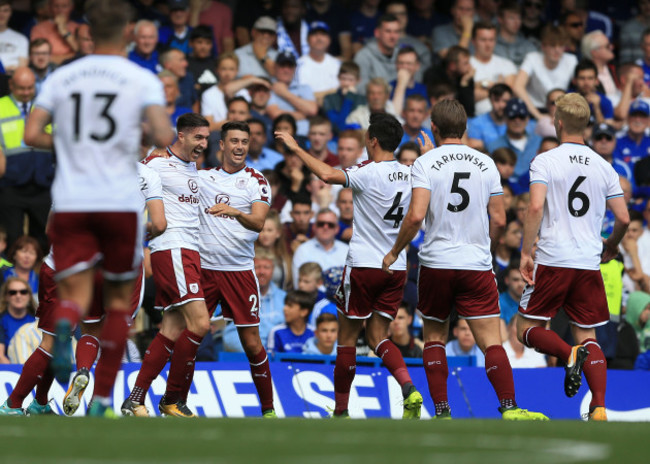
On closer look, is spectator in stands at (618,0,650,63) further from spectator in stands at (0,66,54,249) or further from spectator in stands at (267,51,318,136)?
spectator in stands at (0,66,54,249)

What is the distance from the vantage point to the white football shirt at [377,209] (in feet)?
36.0

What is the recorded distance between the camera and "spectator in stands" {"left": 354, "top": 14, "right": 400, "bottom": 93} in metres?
18.6

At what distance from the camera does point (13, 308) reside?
13.2m

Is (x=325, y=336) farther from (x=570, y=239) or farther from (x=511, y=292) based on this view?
(x=570, y=239)

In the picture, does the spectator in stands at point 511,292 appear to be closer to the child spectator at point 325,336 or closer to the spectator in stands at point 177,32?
the child spectator at point 325,336

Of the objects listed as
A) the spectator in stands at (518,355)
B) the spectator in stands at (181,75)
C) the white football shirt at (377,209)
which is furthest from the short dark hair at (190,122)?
the spectator in stands at (181,75)

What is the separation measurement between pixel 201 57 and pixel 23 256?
15.8 ft

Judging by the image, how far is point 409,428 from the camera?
7621mm

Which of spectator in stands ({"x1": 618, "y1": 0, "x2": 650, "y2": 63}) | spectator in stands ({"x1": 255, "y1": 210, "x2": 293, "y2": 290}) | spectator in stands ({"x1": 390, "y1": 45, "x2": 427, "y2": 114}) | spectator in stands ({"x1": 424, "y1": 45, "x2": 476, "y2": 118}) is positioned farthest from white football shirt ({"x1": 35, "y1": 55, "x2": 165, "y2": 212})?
spectator in stands ({"x1": 618, "y1": 0, "x2": 650, "y2": 63})

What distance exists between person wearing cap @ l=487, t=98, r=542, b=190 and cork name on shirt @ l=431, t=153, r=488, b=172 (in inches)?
283

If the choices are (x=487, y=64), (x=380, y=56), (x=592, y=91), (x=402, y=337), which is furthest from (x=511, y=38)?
(x=402, y=337)

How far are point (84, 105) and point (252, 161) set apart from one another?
352 inches

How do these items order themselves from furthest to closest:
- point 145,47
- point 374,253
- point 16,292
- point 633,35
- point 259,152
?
point 633,35, point 145,47, point 259,152, point 16,292, point 374,253

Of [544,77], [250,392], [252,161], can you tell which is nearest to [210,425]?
[250,392]
